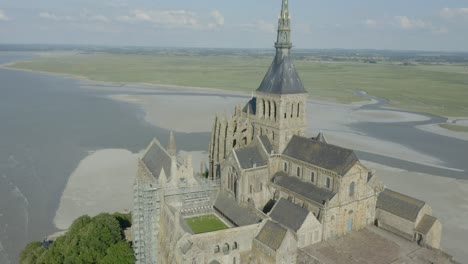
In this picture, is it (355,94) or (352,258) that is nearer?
(352,258)

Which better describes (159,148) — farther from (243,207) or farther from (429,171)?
(429,171)

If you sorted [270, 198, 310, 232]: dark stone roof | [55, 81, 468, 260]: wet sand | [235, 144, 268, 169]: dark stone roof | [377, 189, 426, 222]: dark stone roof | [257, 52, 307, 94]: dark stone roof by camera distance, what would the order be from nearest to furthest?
[270, 198, 310, 232]: dark stone roof → [377, 189, 426, 222]: dark stone roof → [235, 144, 268, 169]: dark stone roof → [257, 52, 307, 94]: dark stone roof → [55, 81, 468, 260]: wet sand

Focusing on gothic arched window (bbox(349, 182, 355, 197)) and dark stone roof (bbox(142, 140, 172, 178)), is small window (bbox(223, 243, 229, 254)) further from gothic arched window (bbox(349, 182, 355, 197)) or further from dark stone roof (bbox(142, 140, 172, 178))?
gothic arched window (bbox(349, 182, 355, 197))

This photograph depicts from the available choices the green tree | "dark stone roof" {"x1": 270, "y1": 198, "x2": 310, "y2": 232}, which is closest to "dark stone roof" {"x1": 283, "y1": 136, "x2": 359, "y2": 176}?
"dark stone roof" {"x1": 270, "y1": 198, "x2": 310, "y2": 232}

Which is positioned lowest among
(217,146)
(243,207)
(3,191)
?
(3,191)

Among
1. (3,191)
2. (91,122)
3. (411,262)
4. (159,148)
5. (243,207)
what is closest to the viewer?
(411,262)

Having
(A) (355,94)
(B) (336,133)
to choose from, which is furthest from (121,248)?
(A) (355,94)

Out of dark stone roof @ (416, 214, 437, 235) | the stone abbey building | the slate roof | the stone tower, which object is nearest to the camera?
the slate roof

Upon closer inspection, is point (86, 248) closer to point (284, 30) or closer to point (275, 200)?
point (275, 200)

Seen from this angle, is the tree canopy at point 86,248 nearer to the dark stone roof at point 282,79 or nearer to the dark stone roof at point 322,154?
the dark stone roof at point 322,154
